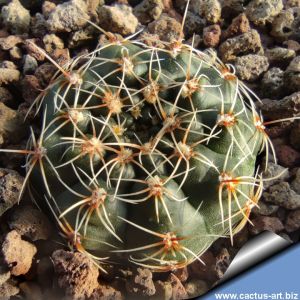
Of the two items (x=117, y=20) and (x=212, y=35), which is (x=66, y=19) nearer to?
(x=117, y=20)

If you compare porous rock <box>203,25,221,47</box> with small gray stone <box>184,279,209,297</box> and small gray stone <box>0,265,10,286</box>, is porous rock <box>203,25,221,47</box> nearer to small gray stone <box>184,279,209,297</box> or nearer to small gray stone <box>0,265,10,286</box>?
small gray stone <box>184,279,209,297</box>

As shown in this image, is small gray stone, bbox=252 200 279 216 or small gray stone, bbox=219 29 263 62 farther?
small gray stone, bbox=219 29 263 62

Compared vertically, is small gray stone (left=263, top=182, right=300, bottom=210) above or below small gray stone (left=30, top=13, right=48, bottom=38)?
below

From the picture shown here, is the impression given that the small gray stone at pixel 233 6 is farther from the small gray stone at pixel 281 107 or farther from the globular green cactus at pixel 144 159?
the globular green cactus at pixel 144 159

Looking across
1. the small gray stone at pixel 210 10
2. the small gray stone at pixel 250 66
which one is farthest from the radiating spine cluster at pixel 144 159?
the small gray stone at pixel 210 10

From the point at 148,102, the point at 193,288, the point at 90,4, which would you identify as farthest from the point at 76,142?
the point at 90,4

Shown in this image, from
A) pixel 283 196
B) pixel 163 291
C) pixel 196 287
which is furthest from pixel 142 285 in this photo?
pixel 283 196

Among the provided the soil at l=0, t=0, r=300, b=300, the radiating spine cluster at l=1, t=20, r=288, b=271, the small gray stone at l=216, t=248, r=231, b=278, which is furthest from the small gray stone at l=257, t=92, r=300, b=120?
the small gray stone at l=216, t=248, r=231, b=278
